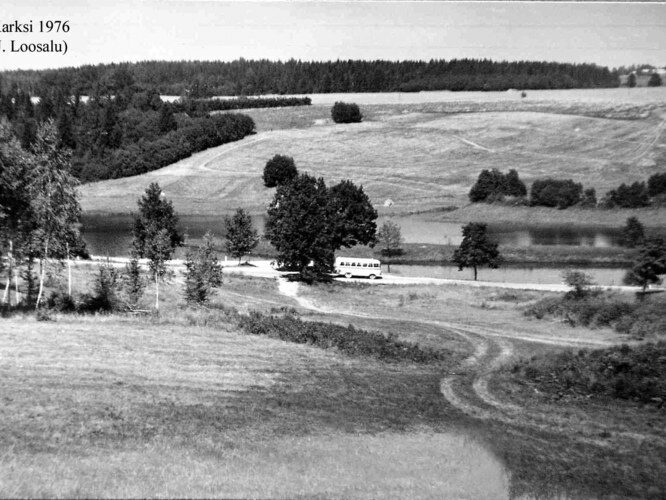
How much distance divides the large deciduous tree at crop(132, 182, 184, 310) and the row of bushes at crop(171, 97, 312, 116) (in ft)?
140

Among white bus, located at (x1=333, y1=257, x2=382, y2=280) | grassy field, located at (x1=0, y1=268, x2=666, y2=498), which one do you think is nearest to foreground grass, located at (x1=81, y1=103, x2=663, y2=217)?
white bus, located at (x1=333, y1=257, x2=382, y2=280)

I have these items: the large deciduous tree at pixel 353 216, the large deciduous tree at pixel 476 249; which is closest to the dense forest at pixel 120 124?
the large deciduous tree at pixel 353 216

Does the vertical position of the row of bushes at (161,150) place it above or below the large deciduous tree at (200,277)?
above

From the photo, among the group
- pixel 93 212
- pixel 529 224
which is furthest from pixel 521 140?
pixel 93 212

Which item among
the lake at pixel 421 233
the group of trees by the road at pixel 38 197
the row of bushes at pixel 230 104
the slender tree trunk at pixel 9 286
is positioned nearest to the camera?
the group of trees by the road at pixel 38 197

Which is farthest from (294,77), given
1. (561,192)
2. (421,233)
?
(421,233)

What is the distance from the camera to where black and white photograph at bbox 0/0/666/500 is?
13883 mm

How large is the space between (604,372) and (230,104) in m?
97.6

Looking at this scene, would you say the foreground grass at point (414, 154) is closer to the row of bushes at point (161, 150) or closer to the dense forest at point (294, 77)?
the row of bushes at point (161, 150)

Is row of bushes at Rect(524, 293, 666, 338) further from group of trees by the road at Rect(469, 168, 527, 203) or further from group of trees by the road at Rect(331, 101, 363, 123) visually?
group of trees by the road at Rect(331, 101, 363, 123)

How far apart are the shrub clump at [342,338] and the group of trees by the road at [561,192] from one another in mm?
45149

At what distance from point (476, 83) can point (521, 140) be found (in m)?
17.7

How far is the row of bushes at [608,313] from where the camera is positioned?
1192 inches

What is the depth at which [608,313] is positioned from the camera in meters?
32.8
